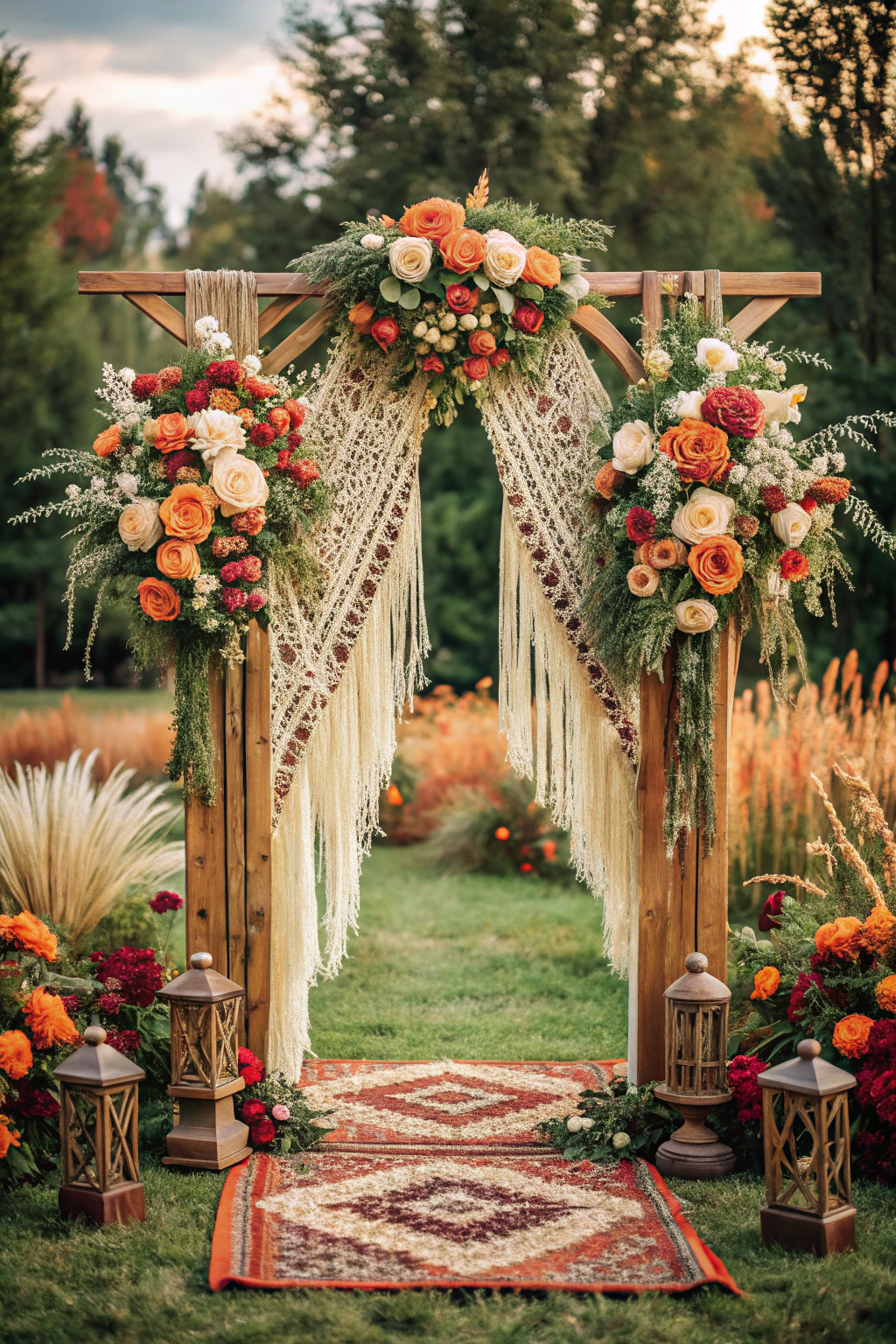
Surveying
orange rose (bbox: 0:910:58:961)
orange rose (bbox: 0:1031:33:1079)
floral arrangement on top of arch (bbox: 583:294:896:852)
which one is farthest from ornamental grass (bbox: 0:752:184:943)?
floral arrangement on top of arch (bbox: 583:294:896:852)

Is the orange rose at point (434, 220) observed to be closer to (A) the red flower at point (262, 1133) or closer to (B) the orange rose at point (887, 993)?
(B) the orange rose at point (887, 993)

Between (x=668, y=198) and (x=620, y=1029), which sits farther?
(x=668, y=198)

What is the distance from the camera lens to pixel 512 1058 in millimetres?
4648

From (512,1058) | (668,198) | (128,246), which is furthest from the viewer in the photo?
(128,246)

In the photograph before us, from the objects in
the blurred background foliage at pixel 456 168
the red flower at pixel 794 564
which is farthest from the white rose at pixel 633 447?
the blurred background foliage at pixel 456 168

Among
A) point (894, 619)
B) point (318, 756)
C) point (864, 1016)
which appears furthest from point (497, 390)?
point (894, 619)

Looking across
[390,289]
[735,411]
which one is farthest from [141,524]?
[735,411]

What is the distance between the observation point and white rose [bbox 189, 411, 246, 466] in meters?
3.43

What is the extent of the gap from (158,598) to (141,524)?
217mm

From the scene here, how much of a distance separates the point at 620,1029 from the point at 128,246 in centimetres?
1887

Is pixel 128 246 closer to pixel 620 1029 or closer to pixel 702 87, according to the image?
pixel 702 87

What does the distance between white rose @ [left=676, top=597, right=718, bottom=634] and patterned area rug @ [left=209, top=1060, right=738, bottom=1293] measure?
1589 millimetres

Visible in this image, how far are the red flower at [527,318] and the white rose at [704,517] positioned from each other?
29.2 inches

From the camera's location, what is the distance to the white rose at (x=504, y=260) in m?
3.52
